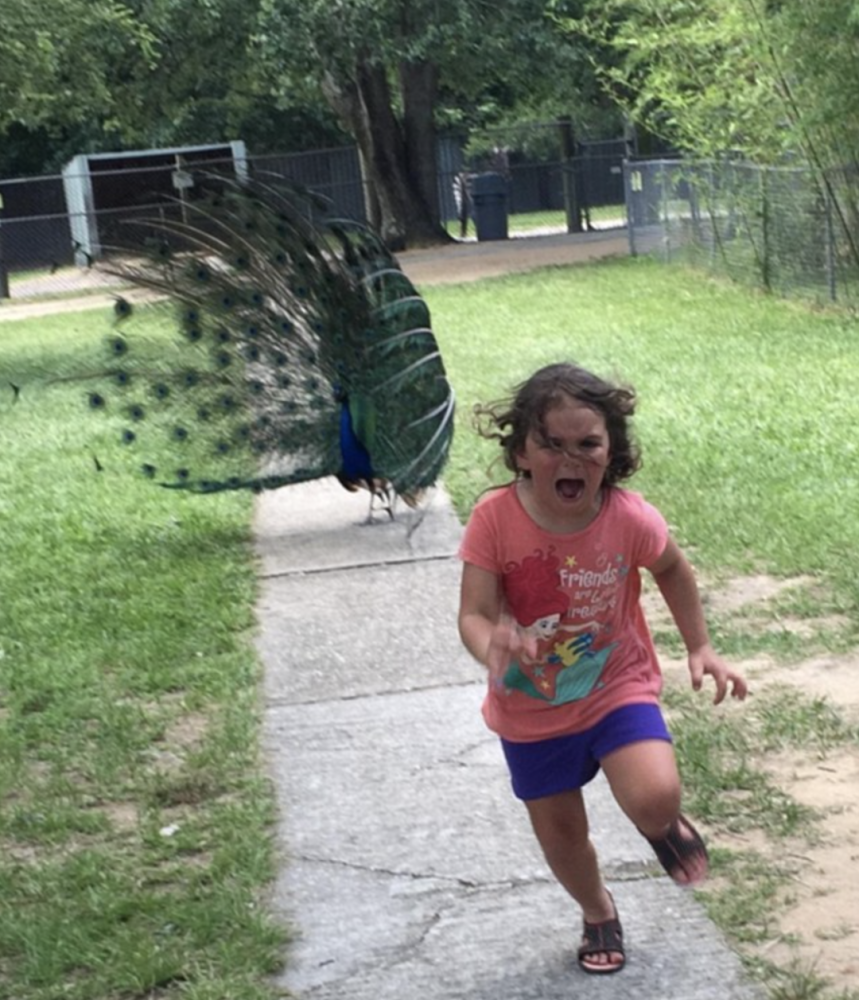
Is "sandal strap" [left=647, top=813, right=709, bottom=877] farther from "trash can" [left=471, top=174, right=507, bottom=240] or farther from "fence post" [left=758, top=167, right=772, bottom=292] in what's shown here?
"trash can" [left=471, top=174, right=507, bottom=240]

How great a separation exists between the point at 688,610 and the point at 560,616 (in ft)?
1.08

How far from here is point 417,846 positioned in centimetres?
461

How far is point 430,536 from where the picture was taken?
8.49 meters

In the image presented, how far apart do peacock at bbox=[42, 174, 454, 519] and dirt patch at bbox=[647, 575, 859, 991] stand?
210cm

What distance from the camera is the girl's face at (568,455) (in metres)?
3.58

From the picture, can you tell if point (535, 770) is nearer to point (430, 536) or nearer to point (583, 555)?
point (583, 555)

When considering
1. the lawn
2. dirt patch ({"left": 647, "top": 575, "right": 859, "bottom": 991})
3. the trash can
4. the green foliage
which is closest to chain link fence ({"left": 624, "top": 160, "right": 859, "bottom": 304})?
the lawn

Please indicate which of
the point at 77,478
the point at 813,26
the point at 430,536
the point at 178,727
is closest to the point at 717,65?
the point at 813,26

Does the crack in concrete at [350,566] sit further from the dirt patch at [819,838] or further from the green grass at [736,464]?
the dirt patch at [819,838]

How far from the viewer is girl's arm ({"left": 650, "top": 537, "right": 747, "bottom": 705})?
12.4 feet

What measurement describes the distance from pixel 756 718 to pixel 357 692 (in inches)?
55.1

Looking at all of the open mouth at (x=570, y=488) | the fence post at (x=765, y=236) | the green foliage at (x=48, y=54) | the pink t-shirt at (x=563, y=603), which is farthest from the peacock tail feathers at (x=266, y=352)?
the fence post at (x=765, y=236)

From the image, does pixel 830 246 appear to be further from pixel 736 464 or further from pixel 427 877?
pixel 427 877

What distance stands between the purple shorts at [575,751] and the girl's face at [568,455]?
0.45 m
